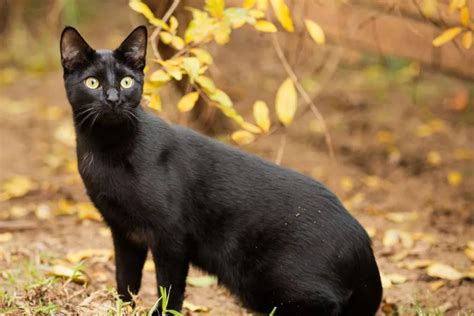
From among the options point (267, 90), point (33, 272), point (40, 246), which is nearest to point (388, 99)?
point (267, 90)

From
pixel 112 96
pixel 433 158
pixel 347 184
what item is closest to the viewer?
pixel 112 96

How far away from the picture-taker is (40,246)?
3963 millimetres

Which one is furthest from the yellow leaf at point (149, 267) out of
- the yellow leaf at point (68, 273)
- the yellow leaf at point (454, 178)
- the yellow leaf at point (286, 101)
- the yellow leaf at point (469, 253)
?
the yellow leaf at point (454, 178)

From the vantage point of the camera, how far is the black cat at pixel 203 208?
112 inches

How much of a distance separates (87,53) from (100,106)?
25 centimetres

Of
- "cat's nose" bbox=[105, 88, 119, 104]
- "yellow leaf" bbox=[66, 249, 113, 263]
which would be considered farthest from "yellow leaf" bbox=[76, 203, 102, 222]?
"cat's nose" bbox=[105, 88, 119, 104]

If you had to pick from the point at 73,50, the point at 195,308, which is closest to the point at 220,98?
the point at 73,50

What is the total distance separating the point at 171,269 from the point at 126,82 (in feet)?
2.63

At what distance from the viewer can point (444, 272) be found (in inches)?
141

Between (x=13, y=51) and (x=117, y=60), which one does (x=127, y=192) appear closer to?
(x=117, y=60)

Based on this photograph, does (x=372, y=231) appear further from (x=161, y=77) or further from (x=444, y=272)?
(x=161, y=77)

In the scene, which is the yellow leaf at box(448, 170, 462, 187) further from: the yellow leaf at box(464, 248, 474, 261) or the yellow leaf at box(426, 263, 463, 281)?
the yellow leaf at box(426, 263, 463, 281)

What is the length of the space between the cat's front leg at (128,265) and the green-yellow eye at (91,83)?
72cm

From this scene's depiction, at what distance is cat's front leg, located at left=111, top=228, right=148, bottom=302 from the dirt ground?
0.49 feet
